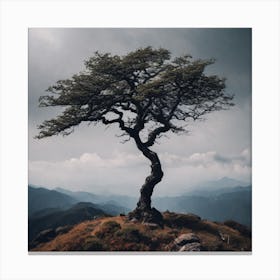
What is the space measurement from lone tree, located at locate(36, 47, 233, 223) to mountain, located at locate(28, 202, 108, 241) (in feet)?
2.01

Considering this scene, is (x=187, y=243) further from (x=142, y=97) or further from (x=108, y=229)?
(x=142, y=97)

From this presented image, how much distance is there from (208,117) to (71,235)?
105 inches

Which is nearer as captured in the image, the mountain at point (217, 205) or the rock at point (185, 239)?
the rock at point (185, 239)

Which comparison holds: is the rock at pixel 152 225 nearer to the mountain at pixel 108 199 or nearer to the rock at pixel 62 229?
the mountain at pixel 108 199

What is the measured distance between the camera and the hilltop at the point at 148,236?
21.5ft

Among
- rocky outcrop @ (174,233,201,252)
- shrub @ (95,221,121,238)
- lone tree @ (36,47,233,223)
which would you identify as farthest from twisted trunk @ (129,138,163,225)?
rocky outcrop @ (174,233,201,252)

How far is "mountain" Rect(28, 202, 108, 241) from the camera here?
6691 millimetres

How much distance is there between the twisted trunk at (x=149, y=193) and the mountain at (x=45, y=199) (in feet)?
3.11

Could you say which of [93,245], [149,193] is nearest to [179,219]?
[149,193]

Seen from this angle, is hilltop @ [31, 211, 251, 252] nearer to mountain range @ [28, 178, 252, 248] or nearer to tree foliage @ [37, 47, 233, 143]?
mountain range @ [28, 178, 252, 248]

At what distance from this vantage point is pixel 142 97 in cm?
672

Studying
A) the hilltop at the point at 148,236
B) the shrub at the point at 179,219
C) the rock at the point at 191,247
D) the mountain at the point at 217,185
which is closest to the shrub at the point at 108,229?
the hilltop at the point at 148,236

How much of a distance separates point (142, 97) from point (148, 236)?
6.61 feet
